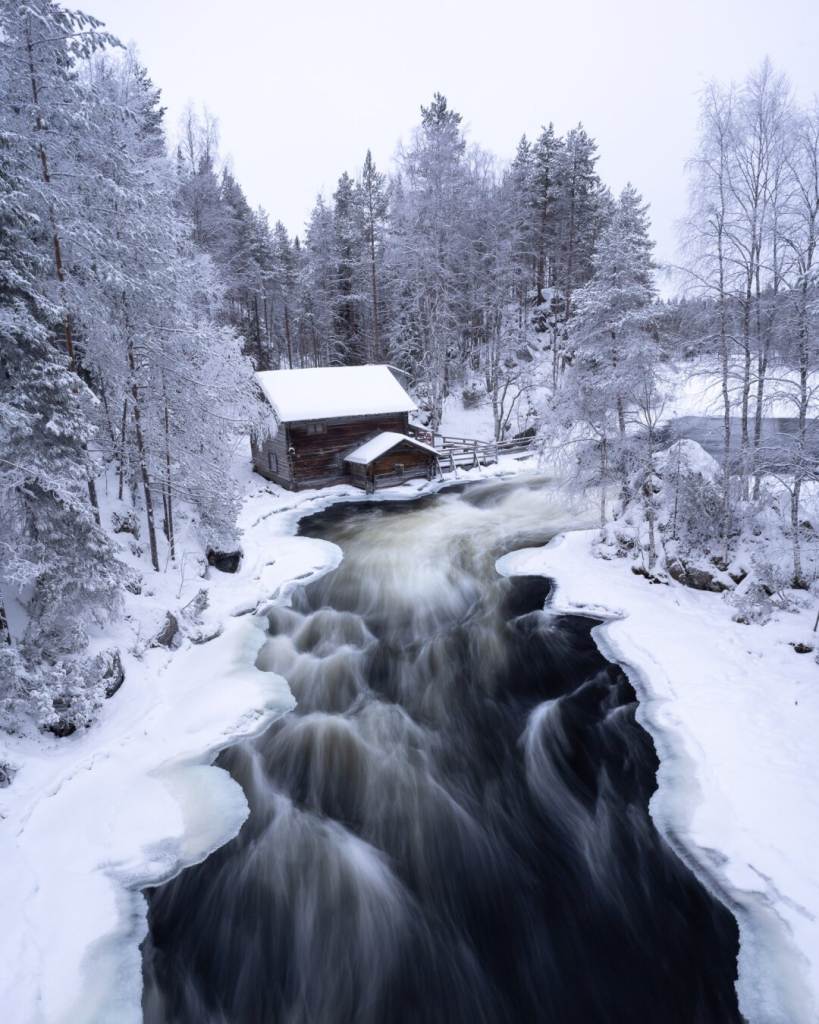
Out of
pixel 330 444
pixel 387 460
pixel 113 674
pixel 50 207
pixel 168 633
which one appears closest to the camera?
pixel 50 207

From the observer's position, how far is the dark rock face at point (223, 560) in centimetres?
1633

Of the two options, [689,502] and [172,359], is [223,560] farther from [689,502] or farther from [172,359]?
[689,502]

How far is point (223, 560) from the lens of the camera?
53.9ft

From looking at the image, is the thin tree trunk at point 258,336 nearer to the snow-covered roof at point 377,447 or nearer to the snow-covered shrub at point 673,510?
the snow-covered roof at point 377,447

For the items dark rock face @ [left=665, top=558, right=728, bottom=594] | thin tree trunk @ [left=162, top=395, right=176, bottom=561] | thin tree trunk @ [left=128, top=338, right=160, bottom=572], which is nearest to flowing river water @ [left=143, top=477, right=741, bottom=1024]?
dark rock face @ [left=665, top=558, right=728, bottom=594]

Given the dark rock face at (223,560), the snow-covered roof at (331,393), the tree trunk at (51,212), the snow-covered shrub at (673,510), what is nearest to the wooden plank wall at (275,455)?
the snow-covered roof at (331,393)

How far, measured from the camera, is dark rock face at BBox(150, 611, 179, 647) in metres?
11.7

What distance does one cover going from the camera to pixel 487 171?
121 ft

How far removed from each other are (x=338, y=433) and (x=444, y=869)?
23.1 meters

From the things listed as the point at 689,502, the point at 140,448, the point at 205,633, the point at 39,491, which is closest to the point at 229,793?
the point at 205,633

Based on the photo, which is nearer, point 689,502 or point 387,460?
point 689,502

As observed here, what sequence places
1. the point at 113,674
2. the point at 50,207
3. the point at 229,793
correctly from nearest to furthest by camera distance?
the point at 229,793 < the point at 50,207 < the point at 113,674

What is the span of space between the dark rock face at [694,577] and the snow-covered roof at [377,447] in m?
15.4

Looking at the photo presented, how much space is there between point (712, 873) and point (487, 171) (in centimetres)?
4101
